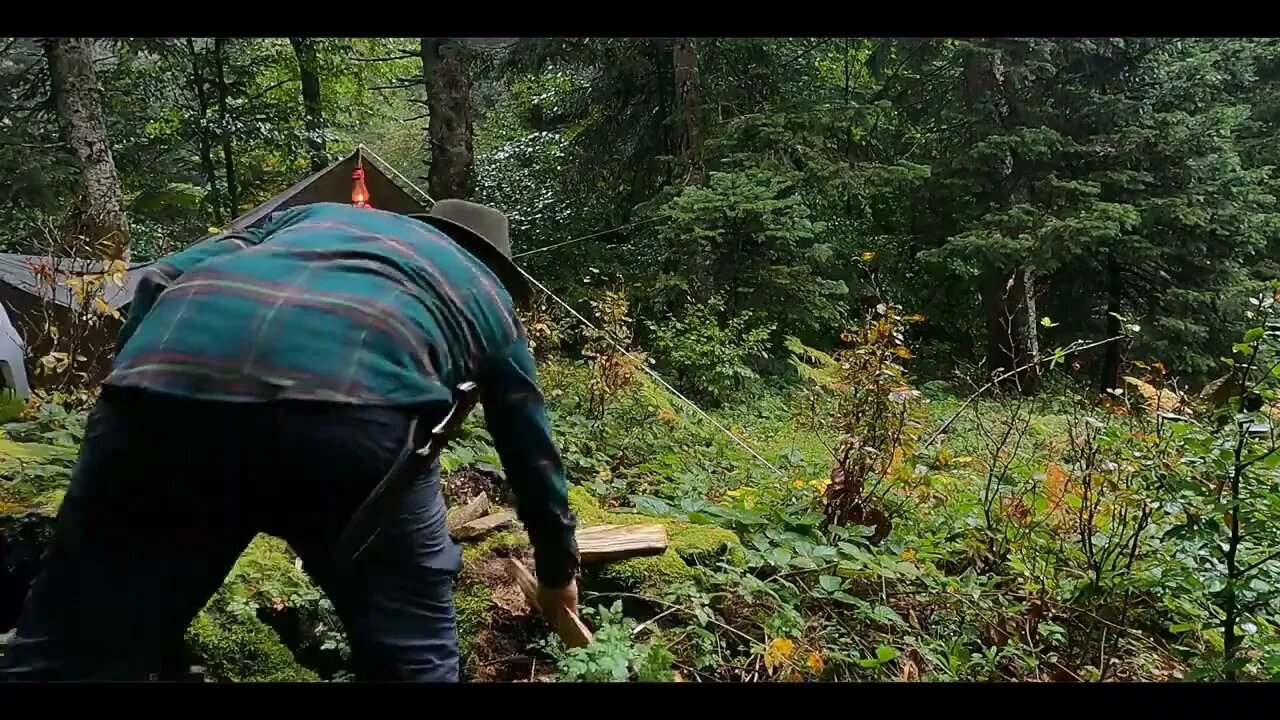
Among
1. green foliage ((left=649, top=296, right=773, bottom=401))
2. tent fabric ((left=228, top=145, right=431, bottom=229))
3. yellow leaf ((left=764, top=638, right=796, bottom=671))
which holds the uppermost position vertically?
tent fabric ((left=228, top=145, right=431, bottom=229))

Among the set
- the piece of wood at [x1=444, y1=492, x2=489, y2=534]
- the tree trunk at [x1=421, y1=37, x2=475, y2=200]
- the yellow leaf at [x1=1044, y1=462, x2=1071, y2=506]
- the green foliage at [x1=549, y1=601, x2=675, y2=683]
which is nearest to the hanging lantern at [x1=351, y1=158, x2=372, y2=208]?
the tree trunk at [x1=421, y1=37, x2=475, y2=200]

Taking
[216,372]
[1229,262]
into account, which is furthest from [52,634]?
[1229,262]

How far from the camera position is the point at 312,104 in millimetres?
1983

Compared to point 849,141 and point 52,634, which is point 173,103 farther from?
point 849,141

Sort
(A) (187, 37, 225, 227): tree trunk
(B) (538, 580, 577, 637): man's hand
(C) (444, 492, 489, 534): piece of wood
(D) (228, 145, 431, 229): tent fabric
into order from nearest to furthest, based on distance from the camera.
→ (B) (538, 580, 577, 637): man's hand → (C) (444, 492, 489, 534): piece of wood → (D) (228, 145, 431, 229): tent fabric → (A) (187, 37, 225, 227): tree trunk

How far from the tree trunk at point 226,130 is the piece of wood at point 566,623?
3.32ft

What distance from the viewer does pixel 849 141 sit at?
2.21m

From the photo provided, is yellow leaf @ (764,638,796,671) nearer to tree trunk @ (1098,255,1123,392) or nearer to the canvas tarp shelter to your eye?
tree trunk @ (1098,255,1123,392)

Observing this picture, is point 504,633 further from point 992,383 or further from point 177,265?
point 992,383

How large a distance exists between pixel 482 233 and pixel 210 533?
0.66 meters

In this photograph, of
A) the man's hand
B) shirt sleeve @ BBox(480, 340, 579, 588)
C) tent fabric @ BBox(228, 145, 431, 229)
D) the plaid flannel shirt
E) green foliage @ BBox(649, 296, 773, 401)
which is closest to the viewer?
the plaid flannel shirt

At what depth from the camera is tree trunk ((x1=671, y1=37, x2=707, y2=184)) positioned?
2.16 m

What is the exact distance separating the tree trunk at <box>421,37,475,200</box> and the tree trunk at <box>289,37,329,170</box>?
26 centimetres

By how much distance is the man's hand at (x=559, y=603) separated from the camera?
1.41 m
